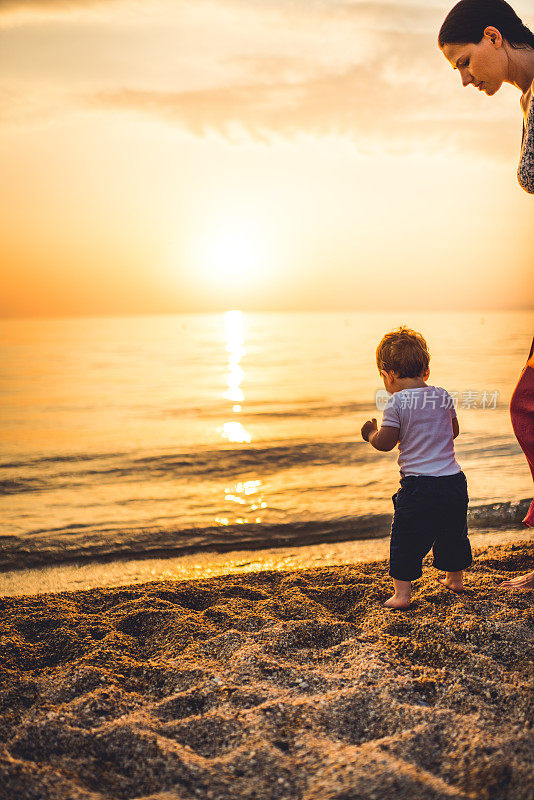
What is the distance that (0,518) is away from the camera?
5.35 metres

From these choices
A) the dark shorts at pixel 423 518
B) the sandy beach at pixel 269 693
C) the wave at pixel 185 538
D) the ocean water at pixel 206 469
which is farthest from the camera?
the ocean water at pixel 206 469

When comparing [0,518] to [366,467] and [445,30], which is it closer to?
[366,467]

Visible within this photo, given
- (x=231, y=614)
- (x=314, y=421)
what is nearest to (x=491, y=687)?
(x=231, y=614)

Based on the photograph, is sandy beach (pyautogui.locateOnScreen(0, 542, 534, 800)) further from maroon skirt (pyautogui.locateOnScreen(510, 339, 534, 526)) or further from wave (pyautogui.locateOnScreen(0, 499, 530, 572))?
wave (pyautogui.locateOnScreen(0, 499, 530, 572))

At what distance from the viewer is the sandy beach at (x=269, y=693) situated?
1732mm

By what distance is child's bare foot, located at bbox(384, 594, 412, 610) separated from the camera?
2904 mm

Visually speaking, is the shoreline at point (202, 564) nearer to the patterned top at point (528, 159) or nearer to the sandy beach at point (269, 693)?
the sandy beach at point (269, 693)

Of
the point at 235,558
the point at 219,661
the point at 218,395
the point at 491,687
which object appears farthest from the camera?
the point at 218,395

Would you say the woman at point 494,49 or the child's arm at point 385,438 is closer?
the woman at point 494,49

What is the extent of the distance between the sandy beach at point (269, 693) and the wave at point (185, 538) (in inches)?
47.1

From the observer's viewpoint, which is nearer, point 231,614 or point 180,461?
point 231,614

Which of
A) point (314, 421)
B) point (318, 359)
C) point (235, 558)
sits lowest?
point (235, 558)

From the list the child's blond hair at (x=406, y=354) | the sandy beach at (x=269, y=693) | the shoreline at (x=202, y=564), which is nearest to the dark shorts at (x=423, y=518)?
the sandy beach at (x=269, y=693)

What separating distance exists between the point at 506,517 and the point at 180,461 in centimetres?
436
